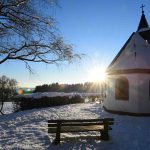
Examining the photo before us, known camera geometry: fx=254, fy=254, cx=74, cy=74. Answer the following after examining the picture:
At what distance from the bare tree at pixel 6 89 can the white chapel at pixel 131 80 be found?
27.5 metres

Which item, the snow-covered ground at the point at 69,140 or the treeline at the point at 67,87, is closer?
the snow-covered ground at the point at 69,140

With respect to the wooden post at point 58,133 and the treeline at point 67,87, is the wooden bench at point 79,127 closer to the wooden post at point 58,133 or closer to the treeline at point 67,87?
the wooden post at point 58,133

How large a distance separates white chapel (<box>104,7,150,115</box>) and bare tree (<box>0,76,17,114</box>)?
2755 centimetres

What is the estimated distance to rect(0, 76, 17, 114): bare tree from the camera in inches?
1927

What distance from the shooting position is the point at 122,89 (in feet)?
65.4

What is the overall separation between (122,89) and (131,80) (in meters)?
1.33

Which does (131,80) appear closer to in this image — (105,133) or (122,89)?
(122,89)

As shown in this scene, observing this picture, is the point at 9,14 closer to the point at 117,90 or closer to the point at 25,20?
the point at 25,20

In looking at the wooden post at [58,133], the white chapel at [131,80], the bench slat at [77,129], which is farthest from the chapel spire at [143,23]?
the wooden post at [58,133]

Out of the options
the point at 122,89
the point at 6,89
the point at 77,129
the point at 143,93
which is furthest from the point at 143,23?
the point at 6,89

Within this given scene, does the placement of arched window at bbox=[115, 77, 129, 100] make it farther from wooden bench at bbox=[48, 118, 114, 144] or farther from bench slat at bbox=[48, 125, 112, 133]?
bench slat at bbox=[48, 125, 112, 133]

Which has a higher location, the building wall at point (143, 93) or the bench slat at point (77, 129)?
the building wall at point (143, 93)

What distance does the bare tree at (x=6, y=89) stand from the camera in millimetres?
48944

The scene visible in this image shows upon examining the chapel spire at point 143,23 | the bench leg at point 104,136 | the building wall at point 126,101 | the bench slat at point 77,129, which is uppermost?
the chapel spire at point 143,23
